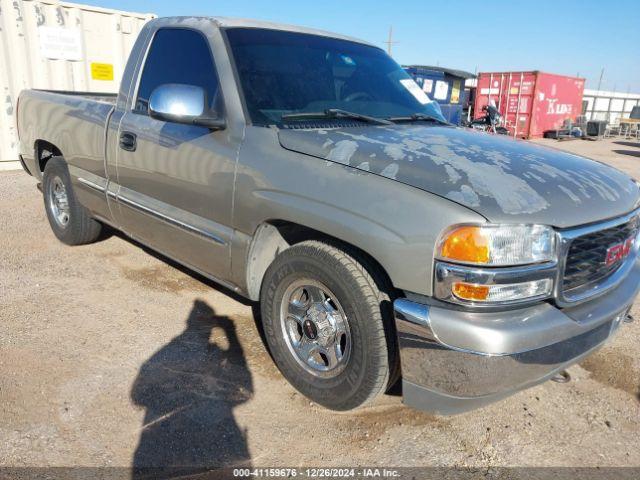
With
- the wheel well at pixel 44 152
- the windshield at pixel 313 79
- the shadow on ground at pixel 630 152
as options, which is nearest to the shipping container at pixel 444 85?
the shadow on ground at pixel 630 152

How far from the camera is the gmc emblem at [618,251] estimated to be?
2.48 metres

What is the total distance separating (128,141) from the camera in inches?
141

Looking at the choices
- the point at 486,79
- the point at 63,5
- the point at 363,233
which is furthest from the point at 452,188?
the point at 486,79

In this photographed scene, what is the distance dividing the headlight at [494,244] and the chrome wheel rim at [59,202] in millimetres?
4012

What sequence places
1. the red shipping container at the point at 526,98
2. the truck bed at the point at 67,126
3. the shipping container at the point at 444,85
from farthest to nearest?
the red shipping container at the point at 526,98 → the shipping container at the point at 444,85 → the truck bed at the point at 67,126

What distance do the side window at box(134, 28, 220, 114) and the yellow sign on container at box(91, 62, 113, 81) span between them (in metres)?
6.58

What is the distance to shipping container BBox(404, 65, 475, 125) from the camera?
1555 centimetres

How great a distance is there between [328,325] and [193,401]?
0.83m

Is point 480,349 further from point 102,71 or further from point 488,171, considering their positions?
point 102,71

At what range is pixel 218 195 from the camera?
2.96 meters

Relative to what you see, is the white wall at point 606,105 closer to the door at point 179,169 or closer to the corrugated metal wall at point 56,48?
the corrugated metal wall at point 56,48

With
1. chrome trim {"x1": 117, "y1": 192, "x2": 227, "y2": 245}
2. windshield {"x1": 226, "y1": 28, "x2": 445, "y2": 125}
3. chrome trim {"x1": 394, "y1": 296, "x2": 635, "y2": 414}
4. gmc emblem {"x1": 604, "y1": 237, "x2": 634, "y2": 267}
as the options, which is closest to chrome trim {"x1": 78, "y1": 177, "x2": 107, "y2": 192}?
chrome trim {"x1": 117, "y1": 192, "x2": 227, "y2": 245}

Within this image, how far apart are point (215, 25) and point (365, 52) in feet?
3.87

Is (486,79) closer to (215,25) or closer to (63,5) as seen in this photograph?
(63,5)
